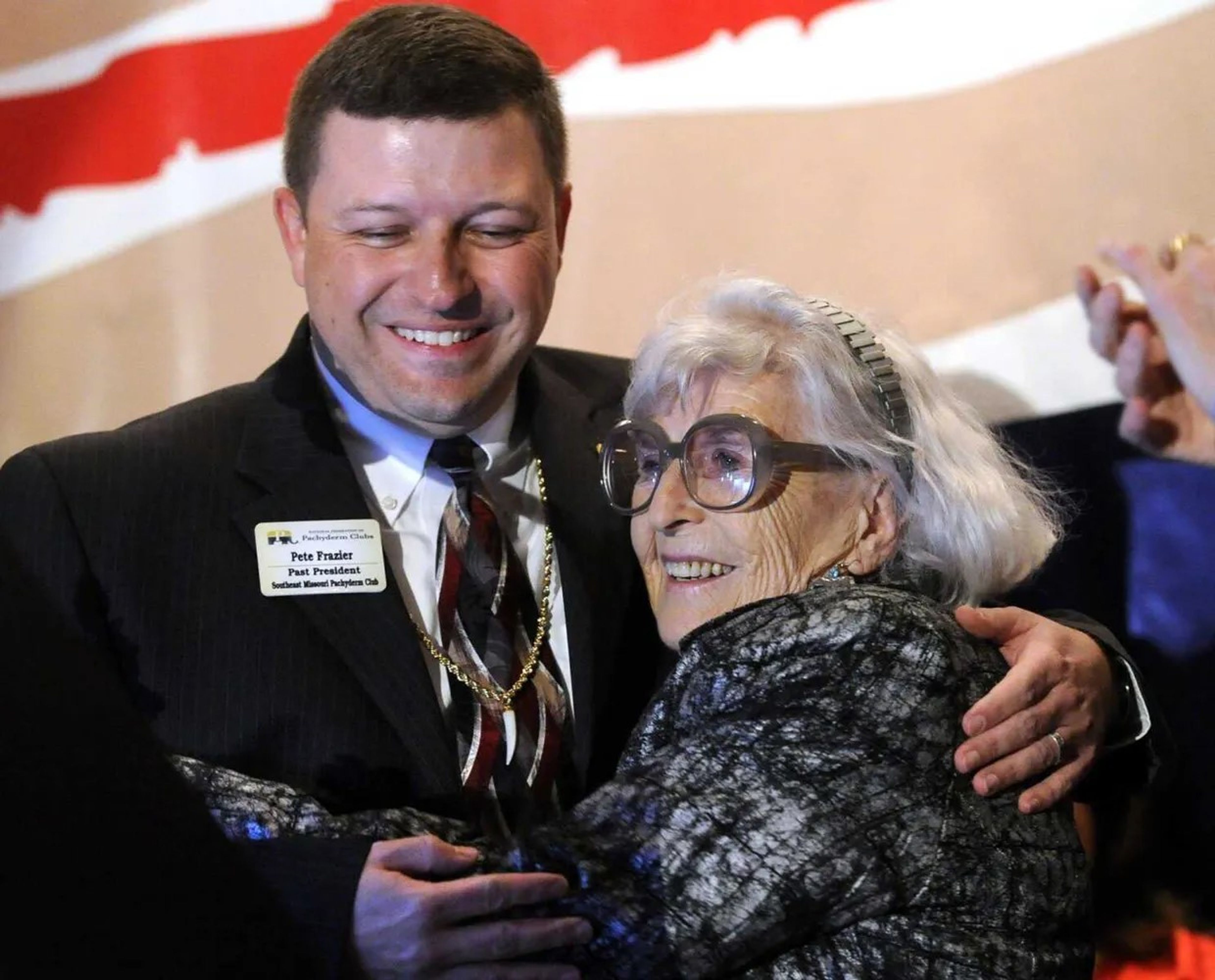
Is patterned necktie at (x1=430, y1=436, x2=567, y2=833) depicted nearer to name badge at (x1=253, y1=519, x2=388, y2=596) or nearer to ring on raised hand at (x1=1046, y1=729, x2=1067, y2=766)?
name badge at (x1=253, y1=519, x2=388, y2=596)

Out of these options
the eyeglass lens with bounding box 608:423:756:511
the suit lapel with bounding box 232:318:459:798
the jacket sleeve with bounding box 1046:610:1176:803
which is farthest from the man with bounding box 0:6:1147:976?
the eyeglass lens with bounding box 608:423:756:511

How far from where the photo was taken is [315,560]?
2.06 metres

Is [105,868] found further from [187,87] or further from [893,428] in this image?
[187,87]

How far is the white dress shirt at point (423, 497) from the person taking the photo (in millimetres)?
2180

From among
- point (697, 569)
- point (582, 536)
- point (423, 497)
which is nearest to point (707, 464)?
point (697, 569)

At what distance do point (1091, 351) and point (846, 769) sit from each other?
5.27 ft

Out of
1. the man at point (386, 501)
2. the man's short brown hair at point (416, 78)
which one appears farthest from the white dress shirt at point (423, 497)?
the man's short brown hair at point (416, 78)

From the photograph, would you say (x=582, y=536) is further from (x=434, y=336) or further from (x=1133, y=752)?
(x=1133, y=752)

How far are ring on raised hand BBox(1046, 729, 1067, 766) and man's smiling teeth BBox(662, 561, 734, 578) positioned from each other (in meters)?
0.46

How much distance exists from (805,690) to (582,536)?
2.31ft

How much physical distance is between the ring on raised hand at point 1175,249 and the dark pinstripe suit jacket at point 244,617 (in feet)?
4.19

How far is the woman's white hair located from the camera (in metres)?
1.96

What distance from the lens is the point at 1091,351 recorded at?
2.92m

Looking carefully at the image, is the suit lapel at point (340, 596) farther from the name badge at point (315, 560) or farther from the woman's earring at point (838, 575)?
the woman's earring at point (838, 575)
